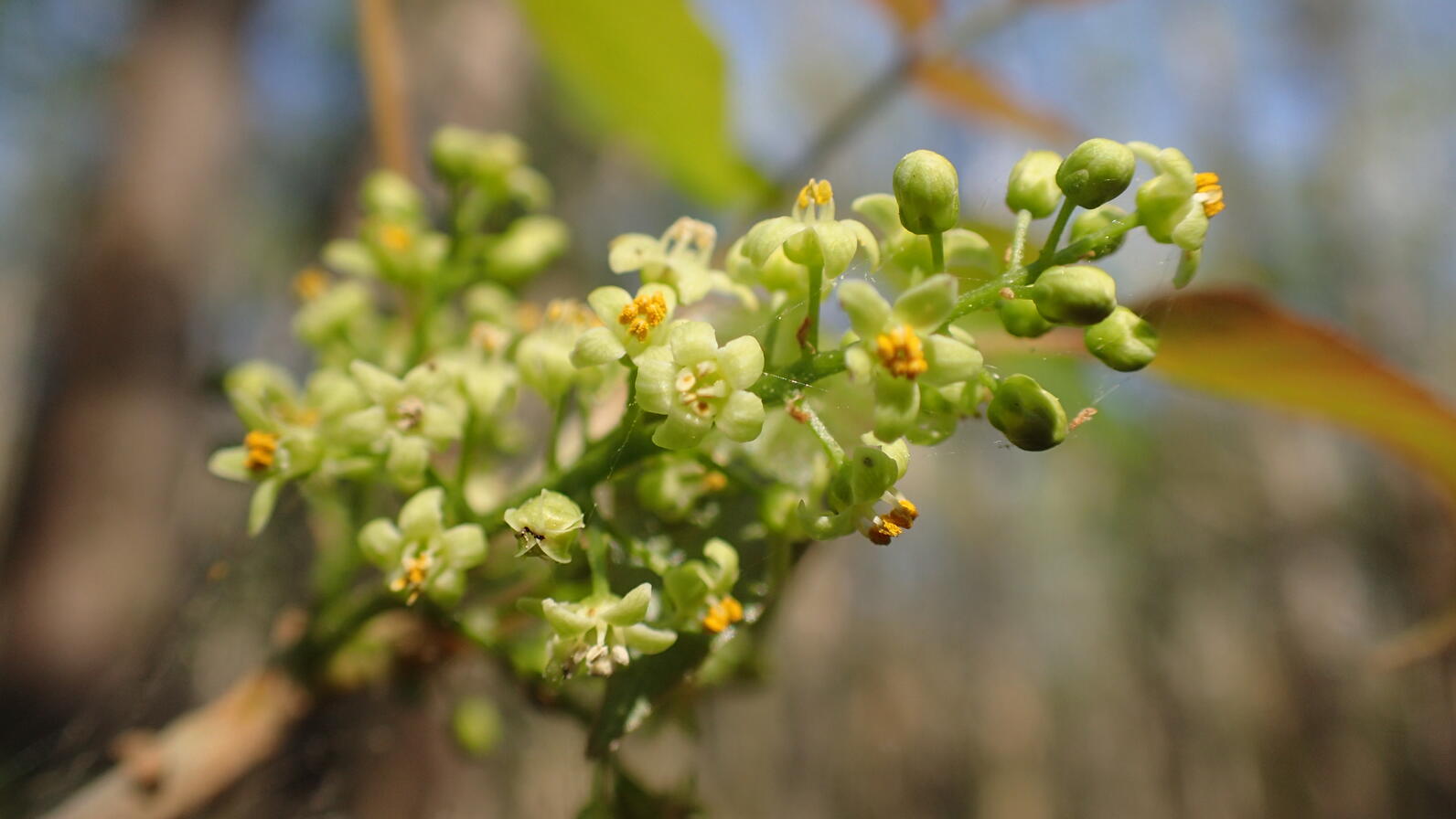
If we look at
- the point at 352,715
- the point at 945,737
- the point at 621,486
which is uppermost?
the point at 621,486

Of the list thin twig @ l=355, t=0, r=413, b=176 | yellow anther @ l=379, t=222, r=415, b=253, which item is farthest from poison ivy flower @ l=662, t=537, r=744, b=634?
thin twig @ l=355, t=0, r=413, b=176

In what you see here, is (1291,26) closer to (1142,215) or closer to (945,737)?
(945,737)

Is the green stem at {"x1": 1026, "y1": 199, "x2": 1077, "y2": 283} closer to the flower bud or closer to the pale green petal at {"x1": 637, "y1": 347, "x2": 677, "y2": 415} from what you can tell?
the flower bud

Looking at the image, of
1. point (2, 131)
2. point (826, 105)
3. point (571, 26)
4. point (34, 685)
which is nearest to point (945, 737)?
point (826, 105)

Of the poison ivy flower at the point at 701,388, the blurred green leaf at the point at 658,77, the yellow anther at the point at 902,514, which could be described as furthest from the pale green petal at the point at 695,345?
the blurred green leaf at the point at 658,77

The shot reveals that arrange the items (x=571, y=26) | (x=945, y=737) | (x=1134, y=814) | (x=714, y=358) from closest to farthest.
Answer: (x=714, y=358)
(x=571, y=26)
(x=1134, y=814)
(x=945, y=737)

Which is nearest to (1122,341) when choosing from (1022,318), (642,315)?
(1022,318)

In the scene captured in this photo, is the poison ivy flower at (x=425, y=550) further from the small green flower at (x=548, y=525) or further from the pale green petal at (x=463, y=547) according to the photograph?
the small green flower at (x=548, y=525)
